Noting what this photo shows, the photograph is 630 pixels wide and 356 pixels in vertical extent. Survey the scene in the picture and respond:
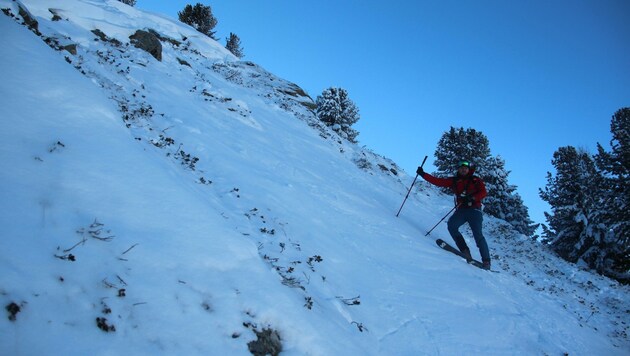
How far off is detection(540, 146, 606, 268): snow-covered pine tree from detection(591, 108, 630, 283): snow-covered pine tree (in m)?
0.70

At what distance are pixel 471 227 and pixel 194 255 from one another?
7.74 m

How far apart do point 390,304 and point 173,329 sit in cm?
340

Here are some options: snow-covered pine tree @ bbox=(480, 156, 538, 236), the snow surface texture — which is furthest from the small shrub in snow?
snow-covered pine tree @ bbox=(480, 156, 538, 236)

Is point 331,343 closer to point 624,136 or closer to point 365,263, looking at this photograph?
point 365,263

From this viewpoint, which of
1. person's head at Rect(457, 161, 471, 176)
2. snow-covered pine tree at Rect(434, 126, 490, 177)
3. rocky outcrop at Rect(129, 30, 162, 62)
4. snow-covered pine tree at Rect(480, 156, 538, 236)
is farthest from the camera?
snow-covered pine tree at Rect(434, 126, 490, 177)

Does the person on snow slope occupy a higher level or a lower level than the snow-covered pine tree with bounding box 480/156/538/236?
lower

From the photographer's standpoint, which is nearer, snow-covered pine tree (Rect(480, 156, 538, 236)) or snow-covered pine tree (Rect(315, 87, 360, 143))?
snow-covered pine tree (Rect(480, 156, 538, 236))

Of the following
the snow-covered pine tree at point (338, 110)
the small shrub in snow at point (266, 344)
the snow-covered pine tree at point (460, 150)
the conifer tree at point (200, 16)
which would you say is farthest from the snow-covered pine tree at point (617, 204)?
the conifer tree at point (200, 16)

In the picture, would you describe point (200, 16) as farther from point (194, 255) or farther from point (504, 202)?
point (194, 255)

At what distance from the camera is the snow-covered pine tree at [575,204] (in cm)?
2175

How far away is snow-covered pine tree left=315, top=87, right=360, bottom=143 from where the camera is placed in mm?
36156

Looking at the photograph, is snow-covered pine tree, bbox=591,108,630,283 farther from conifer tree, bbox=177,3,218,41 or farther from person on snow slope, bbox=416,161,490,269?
conifer tree, bbox=177,3,218,41

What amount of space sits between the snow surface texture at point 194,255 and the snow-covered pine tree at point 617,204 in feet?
25.3

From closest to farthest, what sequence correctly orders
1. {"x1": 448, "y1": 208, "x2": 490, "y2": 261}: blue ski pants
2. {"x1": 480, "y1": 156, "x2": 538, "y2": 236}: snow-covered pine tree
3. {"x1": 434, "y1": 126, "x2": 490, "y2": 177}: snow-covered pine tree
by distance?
{"x1": 448, "y1": 208, "x2": 490, "y2": 261}: blue ski pants → {"x1": 480, "y1": 156, "x2": 538, "y2": 236}: snow-covered pine tree → {"x1": 434, "y1": 126, "x2": 490, "y2": 177}: snow-covered pine tree
